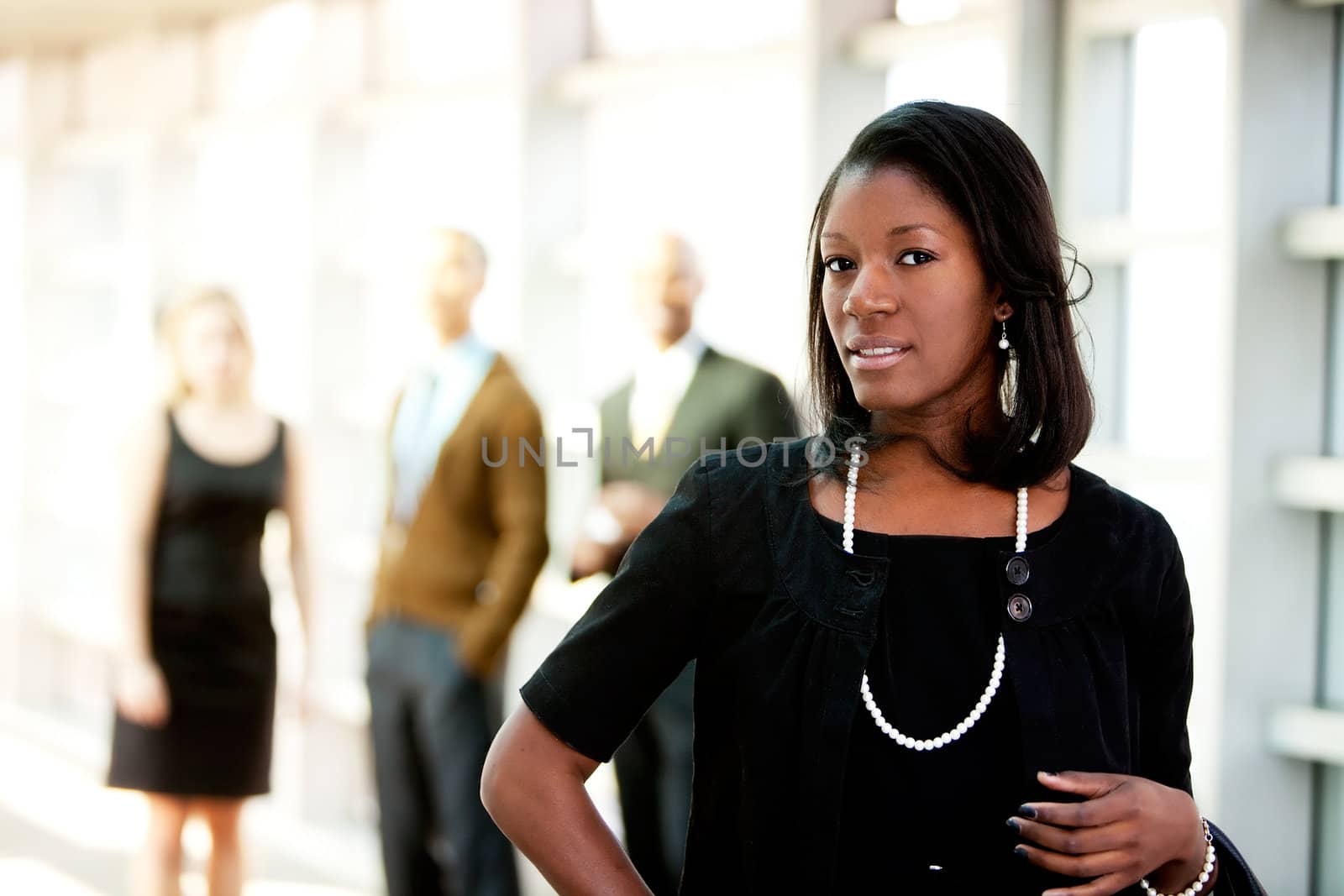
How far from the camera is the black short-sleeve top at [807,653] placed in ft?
3.87

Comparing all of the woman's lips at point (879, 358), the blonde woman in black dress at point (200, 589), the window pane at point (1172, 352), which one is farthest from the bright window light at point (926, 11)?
the woman's lips at point (879, 358)

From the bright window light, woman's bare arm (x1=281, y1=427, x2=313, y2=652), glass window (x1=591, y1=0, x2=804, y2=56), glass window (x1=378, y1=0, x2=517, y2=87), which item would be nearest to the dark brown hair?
the bright window light

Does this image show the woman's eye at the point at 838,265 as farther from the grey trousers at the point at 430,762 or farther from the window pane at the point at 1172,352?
the grey trousers at the point at 430,762

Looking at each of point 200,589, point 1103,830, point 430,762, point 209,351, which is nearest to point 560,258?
point 209,351

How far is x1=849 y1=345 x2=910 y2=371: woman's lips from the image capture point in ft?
4.07

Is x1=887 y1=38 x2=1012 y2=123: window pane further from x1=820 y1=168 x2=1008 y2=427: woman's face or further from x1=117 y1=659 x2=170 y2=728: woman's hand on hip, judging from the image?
x1=117 y1=659 x2=170 y2=728: woman's hand on hip

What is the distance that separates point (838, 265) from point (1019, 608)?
1.08 ft

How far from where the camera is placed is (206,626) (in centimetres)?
379

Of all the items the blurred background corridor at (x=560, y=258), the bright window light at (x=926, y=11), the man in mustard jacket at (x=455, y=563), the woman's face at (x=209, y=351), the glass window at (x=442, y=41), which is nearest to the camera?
the blurred background corridor at (x=560, y=258)

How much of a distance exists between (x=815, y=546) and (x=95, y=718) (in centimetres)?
641

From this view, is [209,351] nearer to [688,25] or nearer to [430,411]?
[430,411]

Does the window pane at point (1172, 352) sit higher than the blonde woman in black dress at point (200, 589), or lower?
higher

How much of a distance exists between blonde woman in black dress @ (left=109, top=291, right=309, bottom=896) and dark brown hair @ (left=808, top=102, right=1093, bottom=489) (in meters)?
2.74

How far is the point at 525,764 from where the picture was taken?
4.10ft
